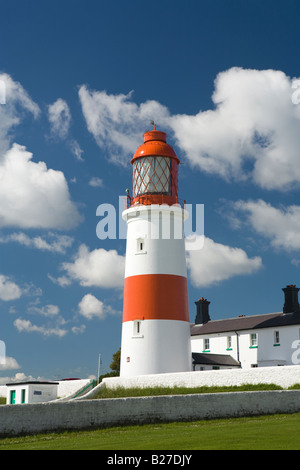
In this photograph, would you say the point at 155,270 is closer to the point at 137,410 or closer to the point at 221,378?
the point at 221,378

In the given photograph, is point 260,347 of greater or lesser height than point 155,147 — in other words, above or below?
below

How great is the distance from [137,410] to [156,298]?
8.15 meters

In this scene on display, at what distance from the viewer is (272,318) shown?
33.4 meters

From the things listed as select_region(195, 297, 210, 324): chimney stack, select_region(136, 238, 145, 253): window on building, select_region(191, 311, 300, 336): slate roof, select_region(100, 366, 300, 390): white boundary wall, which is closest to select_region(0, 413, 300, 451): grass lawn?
select_region(100, 366, 300, 390): white boundary wall

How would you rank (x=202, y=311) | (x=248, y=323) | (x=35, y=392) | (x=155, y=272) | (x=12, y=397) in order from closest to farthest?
(x=155, y=272) → (x=35, y=392) → (x=12, y=397) → (x=248, y=323) → (x=202, y=311)

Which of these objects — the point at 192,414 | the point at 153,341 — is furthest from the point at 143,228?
the point at 192,414

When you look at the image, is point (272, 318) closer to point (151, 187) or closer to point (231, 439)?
point (151, 187)

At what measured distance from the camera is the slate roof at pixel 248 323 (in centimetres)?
3187

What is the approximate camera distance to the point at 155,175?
27656 mm

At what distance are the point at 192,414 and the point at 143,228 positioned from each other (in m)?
10.8

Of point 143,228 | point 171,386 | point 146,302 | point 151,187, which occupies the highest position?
point 151,187

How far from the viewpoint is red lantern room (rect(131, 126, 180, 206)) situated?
2742 centimetres

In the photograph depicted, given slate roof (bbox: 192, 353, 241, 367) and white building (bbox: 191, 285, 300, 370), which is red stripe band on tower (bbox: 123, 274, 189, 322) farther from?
white building (bbox: 191, 285, 300, 370)

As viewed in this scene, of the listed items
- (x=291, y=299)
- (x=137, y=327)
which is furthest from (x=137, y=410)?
(x=291, y=299)
